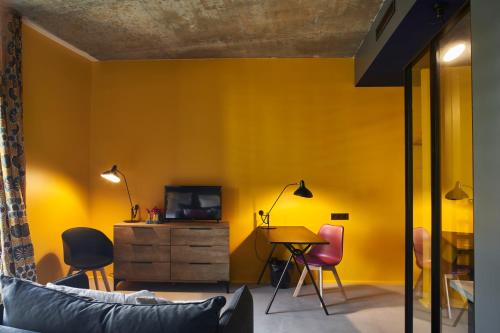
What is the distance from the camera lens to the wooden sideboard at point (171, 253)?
380cm

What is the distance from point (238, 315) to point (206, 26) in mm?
3036

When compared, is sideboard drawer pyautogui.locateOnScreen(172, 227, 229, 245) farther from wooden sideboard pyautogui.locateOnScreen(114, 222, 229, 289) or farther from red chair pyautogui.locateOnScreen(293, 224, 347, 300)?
red chair pyautogui.locateOnScreen(293, 224, 347, 300)

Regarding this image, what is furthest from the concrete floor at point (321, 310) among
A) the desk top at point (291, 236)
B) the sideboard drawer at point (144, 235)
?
the desk top at point (291, 236)

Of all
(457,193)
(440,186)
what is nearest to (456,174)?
(457,193)

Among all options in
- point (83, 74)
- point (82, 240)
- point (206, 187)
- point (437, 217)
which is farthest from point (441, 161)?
point (83, 74)

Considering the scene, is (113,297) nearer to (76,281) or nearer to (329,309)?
(76,281)

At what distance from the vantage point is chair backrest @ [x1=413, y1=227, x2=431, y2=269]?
2.59m

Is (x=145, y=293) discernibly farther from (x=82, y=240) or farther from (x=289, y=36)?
(x=289, y=36)

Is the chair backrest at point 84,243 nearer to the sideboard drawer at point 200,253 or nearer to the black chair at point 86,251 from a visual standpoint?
the black chair at point 86,251

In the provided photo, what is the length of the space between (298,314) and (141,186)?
101 inches

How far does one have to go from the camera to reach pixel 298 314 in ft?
10.6

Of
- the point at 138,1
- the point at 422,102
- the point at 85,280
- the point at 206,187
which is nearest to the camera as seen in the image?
the point at 85,280

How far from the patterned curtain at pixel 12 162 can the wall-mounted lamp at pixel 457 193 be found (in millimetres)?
3571

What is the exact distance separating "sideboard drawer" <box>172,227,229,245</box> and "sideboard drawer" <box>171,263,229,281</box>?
25 cm
